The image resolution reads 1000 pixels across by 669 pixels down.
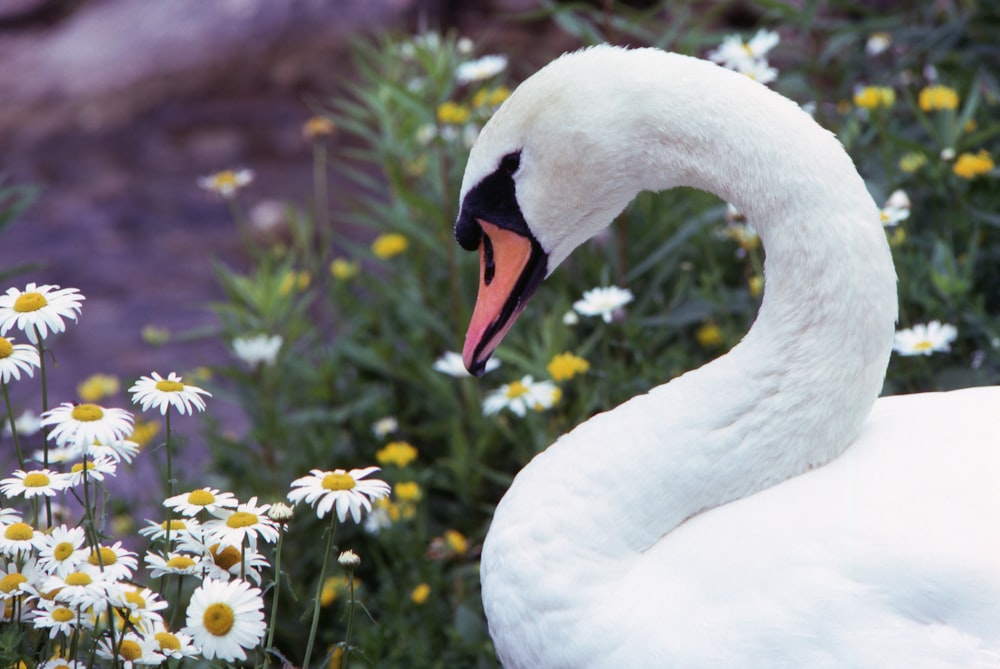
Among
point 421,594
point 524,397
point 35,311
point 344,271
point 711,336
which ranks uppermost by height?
point 35,311

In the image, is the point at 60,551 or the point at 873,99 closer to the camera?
the point at 60,551

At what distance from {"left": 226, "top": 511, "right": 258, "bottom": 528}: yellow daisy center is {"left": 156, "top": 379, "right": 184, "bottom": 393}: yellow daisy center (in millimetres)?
177

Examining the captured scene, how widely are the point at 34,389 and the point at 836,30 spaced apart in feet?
A: 9.94

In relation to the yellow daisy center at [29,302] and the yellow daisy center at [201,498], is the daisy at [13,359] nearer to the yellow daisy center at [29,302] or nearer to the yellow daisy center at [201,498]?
the yellow daisy center at [29,302]

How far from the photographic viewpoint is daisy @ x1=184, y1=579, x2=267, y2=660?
146cm

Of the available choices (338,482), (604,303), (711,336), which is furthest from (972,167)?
(338,482)

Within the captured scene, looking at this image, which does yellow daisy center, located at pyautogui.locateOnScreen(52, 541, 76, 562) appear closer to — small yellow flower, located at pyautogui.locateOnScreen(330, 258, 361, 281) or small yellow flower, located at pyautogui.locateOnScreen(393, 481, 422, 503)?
small yellow flower, located at pyautogui.locateOnScreen(393, 481, 422, 503)

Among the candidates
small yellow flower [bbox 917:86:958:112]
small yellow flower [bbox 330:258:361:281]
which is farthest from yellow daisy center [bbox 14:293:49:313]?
small yellow flower [bbox 917:86:958:112]

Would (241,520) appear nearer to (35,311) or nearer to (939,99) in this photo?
(35,311)

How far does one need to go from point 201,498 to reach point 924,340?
1.43 meters

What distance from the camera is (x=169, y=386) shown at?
1.61 m

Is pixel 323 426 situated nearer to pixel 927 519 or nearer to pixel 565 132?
pixel 565 132

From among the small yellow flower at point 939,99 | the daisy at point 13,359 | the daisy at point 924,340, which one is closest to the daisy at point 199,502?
the daisy at point 13,359

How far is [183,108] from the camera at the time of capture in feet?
23.1
